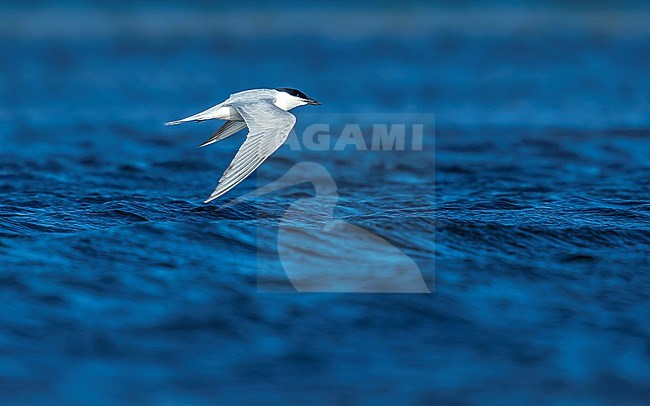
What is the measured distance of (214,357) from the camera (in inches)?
225

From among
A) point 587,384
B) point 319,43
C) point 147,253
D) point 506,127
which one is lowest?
point 587,384

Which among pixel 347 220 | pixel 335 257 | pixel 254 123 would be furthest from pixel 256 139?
pixel 347 220

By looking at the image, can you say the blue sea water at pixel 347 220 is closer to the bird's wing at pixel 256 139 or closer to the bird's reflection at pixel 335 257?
the bird's reflection at pixel 335 257

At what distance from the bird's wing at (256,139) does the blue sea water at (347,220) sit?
0.74m

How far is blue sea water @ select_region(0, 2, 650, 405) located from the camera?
218 inches

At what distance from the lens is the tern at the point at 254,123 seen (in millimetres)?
6680

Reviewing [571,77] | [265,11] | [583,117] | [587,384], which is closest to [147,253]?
[587,384]

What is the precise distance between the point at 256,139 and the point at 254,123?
0.77 feet

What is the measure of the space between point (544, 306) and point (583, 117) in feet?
25.8

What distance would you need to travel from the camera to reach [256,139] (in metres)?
7.05

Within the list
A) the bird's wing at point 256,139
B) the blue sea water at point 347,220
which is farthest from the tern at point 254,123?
the blue sea water at point 347,220

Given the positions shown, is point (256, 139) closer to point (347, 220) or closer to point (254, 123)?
point (254, 123)

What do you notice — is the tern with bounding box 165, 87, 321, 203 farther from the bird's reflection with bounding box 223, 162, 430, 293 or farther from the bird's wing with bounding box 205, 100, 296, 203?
the bird's reflection with bounding box 223, 162, 430, 293

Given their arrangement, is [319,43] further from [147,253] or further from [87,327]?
[87,327]
